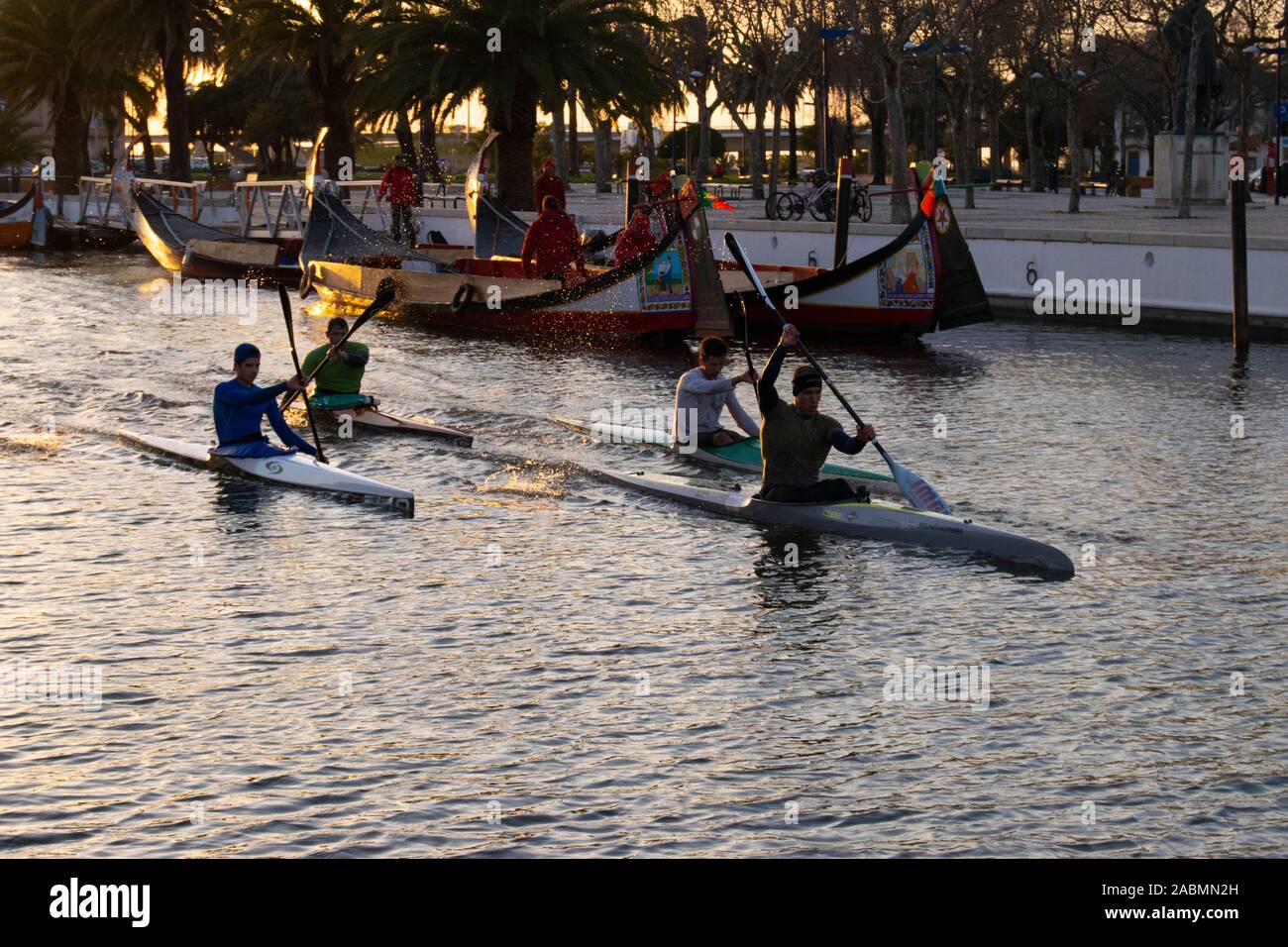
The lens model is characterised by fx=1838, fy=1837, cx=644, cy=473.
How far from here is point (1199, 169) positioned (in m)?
45.0

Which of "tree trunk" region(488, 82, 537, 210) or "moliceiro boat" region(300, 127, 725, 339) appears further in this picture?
"tree trunk" region(488, 82, 537, 210)

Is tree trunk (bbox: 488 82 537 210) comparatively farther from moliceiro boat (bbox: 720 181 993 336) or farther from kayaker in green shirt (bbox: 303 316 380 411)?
kayaker in green shirt (bbox: 303 316 380 411)

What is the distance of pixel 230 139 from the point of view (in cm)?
10200

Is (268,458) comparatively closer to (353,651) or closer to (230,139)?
(353,651)

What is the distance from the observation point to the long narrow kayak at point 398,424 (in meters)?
19.5

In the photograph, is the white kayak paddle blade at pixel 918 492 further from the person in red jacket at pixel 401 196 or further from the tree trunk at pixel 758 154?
the tree trunk at pixel 758 154

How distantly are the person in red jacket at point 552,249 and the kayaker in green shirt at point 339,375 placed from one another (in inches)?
399

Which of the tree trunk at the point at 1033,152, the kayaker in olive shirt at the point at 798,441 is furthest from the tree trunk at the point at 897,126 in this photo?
the kayaker in olive shirt at the point at 798,441

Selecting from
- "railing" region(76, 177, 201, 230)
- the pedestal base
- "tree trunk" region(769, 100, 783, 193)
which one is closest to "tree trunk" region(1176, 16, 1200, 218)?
the pedestal base

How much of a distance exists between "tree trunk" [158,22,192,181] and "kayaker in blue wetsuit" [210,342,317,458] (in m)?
40.1

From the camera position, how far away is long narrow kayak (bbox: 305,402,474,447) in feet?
64.1

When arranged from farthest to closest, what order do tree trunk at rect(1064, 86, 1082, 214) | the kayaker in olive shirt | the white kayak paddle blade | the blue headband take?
tree trunk at rect(1064, 86, 1082, 214) < the blue headband < the white kayak paddle blade < the kayaker in olive shirt

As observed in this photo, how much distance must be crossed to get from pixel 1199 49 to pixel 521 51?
52.2 ft

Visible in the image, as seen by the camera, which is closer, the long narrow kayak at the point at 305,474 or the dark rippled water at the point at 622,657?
the dark rippled water at the point at 622,657
